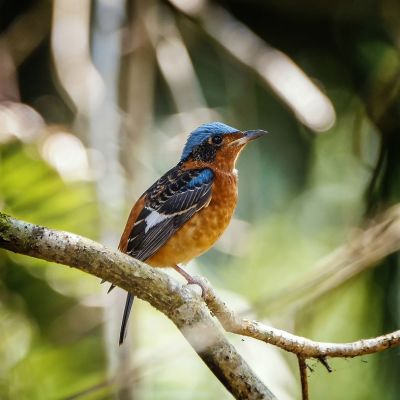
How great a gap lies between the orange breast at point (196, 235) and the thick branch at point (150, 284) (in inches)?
46.5

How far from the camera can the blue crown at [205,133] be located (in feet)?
14.1

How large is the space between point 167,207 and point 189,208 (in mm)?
117

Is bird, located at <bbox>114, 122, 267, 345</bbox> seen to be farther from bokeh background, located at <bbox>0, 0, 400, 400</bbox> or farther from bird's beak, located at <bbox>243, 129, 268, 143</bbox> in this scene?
bokeh background, located at <bbox>0, 0, 400, 400</bbox>

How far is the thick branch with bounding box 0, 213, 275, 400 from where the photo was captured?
2.31 m

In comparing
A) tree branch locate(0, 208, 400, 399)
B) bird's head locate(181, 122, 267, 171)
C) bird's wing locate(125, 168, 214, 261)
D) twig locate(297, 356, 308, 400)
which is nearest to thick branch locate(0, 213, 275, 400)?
tree branch locate(0, 208, 400, 399)

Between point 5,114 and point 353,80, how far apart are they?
2941 mm

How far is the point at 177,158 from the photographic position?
246 inches

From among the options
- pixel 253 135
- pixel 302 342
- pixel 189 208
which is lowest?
pixel 302 342

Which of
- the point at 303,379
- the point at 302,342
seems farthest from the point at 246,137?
the point at 303,379

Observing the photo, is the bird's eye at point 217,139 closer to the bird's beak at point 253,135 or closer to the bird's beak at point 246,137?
the bird's beak at point 246,137

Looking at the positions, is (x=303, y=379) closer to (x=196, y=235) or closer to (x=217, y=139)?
(x=196, y=235)

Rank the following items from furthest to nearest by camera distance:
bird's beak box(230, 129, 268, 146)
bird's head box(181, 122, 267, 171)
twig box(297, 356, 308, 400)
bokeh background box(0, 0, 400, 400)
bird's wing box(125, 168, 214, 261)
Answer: bokeh background box(0, 0, 400, 400), bird's head box(181, 122, 267, 171), bird's beak box(230, 129, 268, 146), bird's wing box(125, 168, 214, 261), twig box(297, 356, 308, 400)

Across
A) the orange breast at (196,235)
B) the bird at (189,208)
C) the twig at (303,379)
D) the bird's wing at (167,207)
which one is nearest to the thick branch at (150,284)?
the twig at (303,379)

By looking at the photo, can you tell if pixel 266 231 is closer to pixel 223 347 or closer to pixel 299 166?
pixel 299 166
